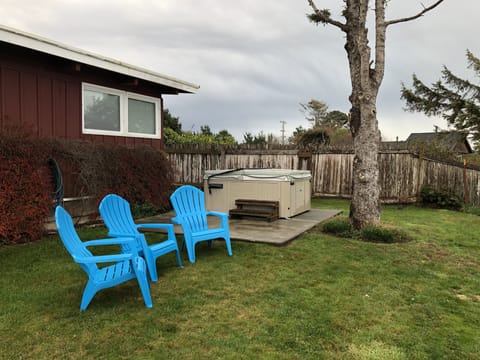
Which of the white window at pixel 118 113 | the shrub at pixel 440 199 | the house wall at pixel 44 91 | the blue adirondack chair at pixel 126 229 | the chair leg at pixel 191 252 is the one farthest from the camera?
the shrub at pixel 440 199

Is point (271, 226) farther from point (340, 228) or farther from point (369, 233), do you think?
point (369, 233)

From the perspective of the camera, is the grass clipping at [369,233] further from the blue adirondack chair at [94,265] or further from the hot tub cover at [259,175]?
the blue adirondack chair at [94,265]

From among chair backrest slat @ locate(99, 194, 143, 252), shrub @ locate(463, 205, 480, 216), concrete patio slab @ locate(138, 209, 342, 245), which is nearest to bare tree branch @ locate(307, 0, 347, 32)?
concrete patio slab @ locate(138, 209, 342, 245)

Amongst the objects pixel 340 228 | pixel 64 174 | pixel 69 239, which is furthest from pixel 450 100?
pixel 69 239

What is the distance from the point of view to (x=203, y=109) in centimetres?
1845

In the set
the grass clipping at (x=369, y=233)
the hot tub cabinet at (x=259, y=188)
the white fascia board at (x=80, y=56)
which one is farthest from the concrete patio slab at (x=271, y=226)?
the white fascia board at (x=80, y=56)

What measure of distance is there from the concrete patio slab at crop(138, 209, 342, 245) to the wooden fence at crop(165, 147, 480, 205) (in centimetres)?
283

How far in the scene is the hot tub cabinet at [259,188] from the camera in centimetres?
727

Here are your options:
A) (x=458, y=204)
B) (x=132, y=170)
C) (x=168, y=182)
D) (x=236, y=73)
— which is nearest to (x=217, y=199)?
(x=168, y=182)

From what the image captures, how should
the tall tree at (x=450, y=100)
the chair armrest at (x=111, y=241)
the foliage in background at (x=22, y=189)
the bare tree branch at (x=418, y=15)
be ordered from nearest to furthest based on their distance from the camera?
the chair armrest at (x=111, y=241) → the foliage in background at (x=22, y=189) → the bare tree branch at (x=418, y=15) → the tall tree at (x=450, y=100)

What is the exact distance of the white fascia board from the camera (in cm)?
539

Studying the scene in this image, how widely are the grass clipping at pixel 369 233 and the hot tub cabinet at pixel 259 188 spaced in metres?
1.34

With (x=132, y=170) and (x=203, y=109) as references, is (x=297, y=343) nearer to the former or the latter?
(x=132, y=170)

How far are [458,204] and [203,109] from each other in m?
12.4
